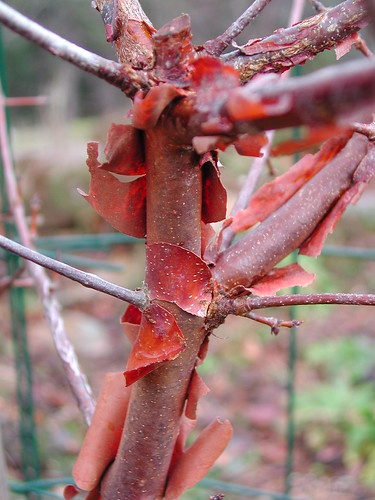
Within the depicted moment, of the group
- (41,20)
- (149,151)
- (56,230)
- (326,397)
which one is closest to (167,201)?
(149,151)

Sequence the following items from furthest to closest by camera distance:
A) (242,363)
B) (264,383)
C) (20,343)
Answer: (242,363)
(264,383)
(20,343)

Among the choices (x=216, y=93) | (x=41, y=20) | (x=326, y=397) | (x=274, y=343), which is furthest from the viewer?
(x=41, y=20)

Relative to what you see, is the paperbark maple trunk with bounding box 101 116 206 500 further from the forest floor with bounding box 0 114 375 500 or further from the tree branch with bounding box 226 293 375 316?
the forest floor with bounding box 0 114 375 500

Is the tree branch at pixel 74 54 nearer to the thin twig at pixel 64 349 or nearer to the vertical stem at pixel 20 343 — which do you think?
the thin twig at pixel 64 349

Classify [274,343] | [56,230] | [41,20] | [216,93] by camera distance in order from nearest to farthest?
1. [216,93]
2. [274,343]
3. [56,230]
4. [41,20]

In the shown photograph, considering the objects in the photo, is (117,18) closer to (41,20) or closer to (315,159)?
(315,159)

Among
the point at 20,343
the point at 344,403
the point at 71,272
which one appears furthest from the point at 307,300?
the point at 344,403

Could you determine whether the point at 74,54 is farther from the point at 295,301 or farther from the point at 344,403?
the point at 344,403
